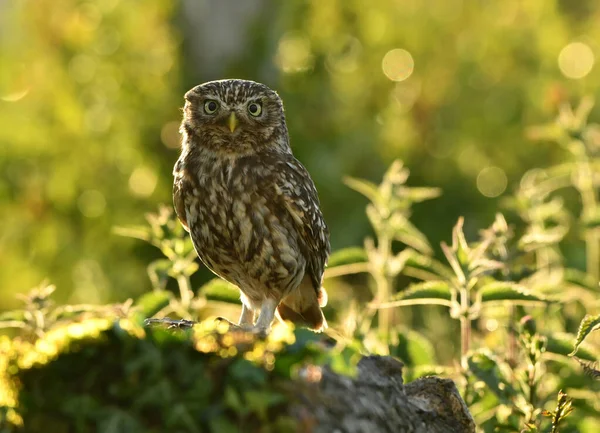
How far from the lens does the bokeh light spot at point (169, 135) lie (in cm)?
1145

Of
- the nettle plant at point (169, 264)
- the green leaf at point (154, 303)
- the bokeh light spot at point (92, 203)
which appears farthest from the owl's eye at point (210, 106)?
the bokeh light spot at point (92, 203)

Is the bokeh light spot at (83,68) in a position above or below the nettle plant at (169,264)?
above

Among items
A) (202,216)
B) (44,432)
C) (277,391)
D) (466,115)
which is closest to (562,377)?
(202,216)

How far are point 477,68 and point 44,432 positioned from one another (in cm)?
1054

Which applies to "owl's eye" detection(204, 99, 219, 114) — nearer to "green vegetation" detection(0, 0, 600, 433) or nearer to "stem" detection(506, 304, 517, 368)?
"green vegetation" detection(0, 0, 600, 433)

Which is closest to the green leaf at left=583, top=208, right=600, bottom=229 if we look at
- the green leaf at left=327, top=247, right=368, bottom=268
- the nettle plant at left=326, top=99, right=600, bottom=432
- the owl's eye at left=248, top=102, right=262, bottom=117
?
the nettle plant at left=326, top=99, right=600, bottom=432

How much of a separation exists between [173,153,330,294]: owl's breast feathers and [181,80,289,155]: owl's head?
67 millimetres

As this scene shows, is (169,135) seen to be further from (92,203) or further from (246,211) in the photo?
(246,211)

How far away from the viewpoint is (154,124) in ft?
38.0

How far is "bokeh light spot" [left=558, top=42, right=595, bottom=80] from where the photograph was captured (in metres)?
11.8

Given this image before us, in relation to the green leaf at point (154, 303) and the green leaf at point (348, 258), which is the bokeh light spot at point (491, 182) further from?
the green leaf at point (154, 303)

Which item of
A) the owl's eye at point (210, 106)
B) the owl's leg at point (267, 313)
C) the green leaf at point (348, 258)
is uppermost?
the owl's eye at point (210, 106)

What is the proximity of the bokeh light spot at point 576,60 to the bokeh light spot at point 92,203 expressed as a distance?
17.4ft

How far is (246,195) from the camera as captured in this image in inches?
169
